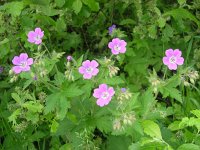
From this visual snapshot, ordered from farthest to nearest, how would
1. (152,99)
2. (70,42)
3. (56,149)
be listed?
1. (70,42)
2. (56,149)
3. (152,99)

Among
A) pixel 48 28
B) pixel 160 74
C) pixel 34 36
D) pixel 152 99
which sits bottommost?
pixel 160 74

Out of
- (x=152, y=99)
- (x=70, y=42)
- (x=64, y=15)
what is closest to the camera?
(x=152, y=99)

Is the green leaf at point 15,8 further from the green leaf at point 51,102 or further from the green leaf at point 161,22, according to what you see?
the green leaf at point 161,22

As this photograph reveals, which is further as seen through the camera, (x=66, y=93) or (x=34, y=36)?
(x=34, y=36)

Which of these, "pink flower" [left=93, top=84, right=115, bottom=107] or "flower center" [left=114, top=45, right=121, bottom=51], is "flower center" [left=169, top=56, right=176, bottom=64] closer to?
"flower center" [left=114, top=45, right=121, bottom=51]

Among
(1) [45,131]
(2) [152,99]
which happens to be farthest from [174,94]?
(1) [45,131]

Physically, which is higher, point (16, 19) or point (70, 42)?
point (16, 19)

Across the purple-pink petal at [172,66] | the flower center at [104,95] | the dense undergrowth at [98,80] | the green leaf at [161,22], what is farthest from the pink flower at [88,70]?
the green leaf at [161,22]

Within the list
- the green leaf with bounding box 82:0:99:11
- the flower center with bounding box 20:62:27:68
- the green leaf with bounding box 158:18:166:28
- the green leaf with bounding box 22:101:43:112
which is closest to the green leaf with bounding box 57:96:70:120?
the green leaf with bounding box 22:101:43:112

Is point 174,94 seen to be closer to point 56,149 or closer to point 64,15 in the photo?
point 56,149
